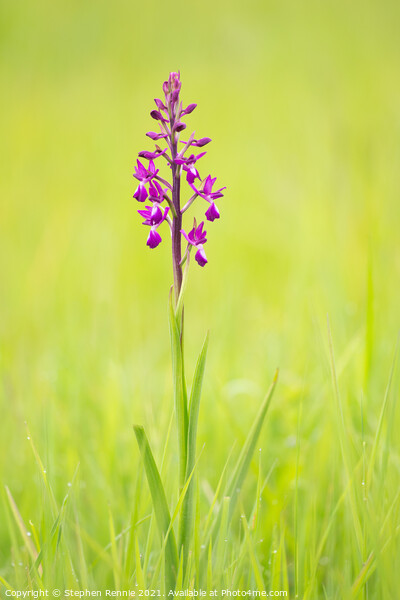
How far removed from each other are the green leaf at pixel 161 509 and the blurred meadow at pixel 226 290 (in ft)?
0.14

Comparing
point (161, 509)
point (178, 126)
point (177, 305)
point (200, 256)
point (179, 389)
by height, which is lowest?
point (161, 509)

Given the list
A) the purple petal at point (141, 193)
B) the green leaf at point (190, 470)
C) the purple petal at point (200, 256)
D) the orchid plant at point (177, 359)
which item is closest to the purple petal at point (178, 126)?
the orchid plant at point (177, 359)

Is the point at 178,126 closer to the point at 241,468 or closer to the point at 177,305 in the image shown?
the point at 177,305

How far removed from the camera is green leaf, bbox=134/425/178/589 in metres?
1.05

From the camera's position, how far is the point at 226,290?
3.07 meters

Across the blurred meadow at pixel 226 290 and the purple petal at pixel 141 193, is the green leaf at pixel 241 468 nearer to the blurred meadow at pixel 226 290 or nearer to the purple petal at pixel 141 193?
the blurred meadow at pixel 226 290

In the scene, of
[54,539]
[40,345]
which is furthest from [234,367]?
[54,539]

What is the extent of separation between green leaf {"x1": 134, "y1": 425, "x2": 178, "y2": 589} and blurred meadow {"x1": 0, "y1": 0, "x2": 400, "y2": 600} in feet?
0.14

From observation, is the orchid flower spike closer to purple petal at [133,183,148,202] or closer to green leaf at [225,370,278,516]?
purple petal at [133,183,148,202]

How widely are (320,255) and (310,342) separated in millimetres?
797

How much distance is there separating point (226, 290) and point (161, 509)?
82.2 inches

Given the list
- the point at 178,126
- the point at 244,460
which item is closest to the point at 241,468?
the point at 244,460

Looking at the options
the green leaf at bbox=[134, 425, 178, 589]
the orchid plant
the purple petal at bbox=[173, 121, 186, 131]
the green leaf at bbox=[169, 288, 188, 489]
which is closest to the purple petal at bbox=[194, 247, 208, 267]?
the orchid plant

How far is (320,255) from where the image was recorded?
10.4ft
